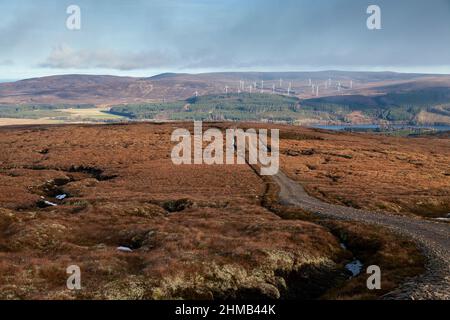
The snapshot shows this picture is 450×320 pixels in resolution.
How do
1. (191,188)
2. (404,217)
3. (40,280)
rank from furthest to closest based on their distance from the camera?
1. (191,188)
2. (404,217)
3. (40,280)

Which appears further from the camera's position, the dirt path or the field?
the field

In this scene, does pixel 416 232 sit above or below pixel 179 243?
below

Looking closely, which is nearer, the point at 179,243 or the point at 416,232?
the point at 179,243

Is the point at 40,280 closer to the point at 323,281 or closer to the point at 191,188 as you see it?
the point at 323,281
